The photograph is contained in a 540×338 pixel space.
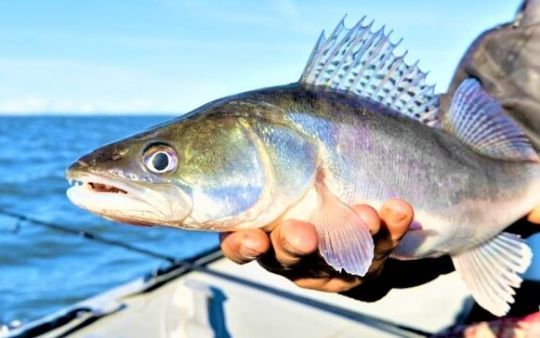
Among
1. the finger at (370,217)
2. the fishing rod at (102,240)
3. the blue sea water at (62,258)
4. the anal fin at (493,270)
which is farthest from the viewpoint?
the blue sea water at (62,258)

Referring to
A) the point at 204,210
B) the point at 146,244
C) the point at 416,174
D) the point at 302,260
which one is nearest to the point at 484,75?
the point at 416,174

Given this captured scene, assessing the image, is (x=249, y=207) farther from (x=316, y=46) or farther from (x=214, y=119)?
(x=316, y=46)

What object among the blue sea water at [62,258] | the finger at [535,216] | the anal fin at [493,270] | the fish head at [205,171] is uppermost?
the blue sea water at [62,258]

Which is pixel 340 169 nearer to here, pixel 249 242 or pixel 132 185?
pixel 249 242

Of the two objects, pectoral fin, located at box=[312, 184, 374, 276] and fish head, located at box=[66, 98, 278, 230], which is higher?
fish head, located at box=[66, 98, 278, 230]

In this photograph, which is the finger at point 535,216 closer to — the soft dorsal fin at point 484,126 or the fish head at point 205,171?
the soft dorsal fin at point 484,126

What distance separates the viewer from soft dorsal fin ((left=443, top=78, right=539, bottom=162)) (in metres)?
2.43

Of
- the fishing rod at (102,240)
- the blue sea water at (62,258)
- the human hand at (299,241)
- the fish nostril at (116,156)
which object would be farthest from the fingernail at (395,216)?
the blue sea water at (62,258)

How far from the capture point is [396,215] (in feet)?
6.66

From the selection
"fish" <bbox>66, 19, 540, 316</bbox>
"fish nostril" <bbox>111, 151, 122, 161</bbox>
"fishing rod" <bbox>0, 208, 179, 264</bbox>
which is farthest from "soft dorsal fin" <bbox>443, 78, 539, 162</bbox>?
"fishing rod" <bbox>0, 208, 179, 264</bbox>

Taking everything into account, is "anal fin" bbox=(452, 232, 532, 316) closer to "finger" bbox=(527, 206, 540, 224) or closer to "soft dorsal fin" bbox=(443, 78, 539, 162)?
"finger" bbox=(527, 206, 540, 224)

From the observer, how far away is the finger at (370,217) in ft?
6.54

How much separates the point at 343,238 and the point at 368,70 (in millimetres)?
599

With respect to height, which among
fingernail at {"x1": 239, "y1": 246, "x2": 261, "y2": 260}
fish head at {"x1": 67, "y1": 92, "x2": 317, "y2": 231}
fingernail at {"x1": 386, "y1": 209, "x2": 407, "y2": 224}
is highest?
fish head at {"x1": 67, "y1": 92, "x2": 317, "y2": 231}
